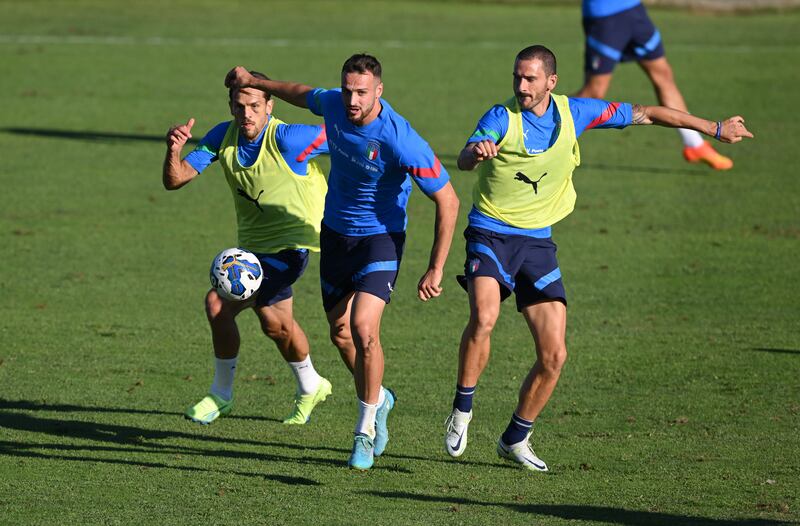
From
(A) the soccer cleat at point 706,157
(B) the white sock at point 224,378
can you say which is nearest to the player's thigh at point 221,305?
(B) the white sock at point 224,378

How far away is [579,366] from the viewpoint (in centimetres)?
1082

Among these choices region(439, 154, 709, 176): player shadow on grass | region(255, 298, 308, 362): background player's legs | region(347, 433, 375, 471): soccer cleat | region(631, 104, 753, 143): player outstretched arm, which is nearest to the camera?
region(347, 433, 375, 471): soccer cleat

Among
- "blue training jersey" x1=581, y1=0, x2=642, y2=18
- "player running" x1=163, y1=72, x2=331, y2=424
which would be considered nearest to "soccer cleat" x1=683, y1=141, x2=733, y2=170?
"blue training jersey" x1=581, y1=0, x2=642, y2=18

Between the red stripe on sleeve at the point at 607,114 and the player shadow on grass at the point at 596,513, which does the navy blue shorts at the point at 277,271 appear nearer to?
the player shadow on grass at the point at 596,513

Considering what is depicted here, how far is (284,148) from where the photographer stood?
9164 mm

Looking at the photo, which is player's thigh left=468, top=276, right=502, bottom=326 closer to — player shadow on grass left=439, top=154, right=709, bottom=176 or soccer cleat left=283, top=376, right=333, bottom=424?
soccer cleat left=283, top=376, right=333, bottom=424

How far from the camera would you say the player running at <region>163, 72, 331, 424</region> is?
359 inches

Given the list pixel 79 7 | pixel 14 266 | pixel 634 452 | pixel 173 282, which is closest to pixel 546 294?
pixel 634 452

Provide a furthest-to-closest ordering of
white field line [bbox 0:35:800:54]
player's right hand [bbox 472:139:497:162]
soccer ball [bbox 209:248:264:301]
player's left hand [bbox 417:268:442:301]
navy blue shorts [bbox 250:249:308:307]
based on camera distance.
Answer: white field line [bbox 0:35:800:54] < navy blue shorts [bbox 250:249:308:307] < soccer ball [bbox 209:248:264:301] < player's left hand [bbox 417:268:442:301] < player's right hand [bbox 472:139:497:162]

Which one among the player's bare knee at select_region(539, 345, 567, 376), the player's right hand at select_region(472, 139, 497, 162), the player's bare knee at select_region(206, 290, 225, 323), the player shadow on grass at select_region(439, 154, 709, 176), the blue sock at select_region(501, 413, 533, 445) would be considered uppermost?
the player's right hand at select_region(472, 139, 497, 162)

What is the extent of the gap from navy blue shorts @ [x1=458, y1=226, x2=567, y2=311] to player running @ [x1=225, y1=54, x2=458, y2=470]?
1.07 ft

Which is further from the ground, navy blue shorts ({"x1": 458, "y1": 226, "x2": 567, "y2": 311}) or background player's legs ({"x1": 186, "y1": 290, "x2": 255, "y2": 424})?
navy blue shorts ({"x1": 458, "y1": 226, "x2": 567, "y2": 311})

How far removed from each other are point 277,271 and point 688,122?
2.90m

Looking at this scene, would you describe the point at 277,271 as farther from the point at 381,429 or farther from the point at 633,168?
the point at 633,168
